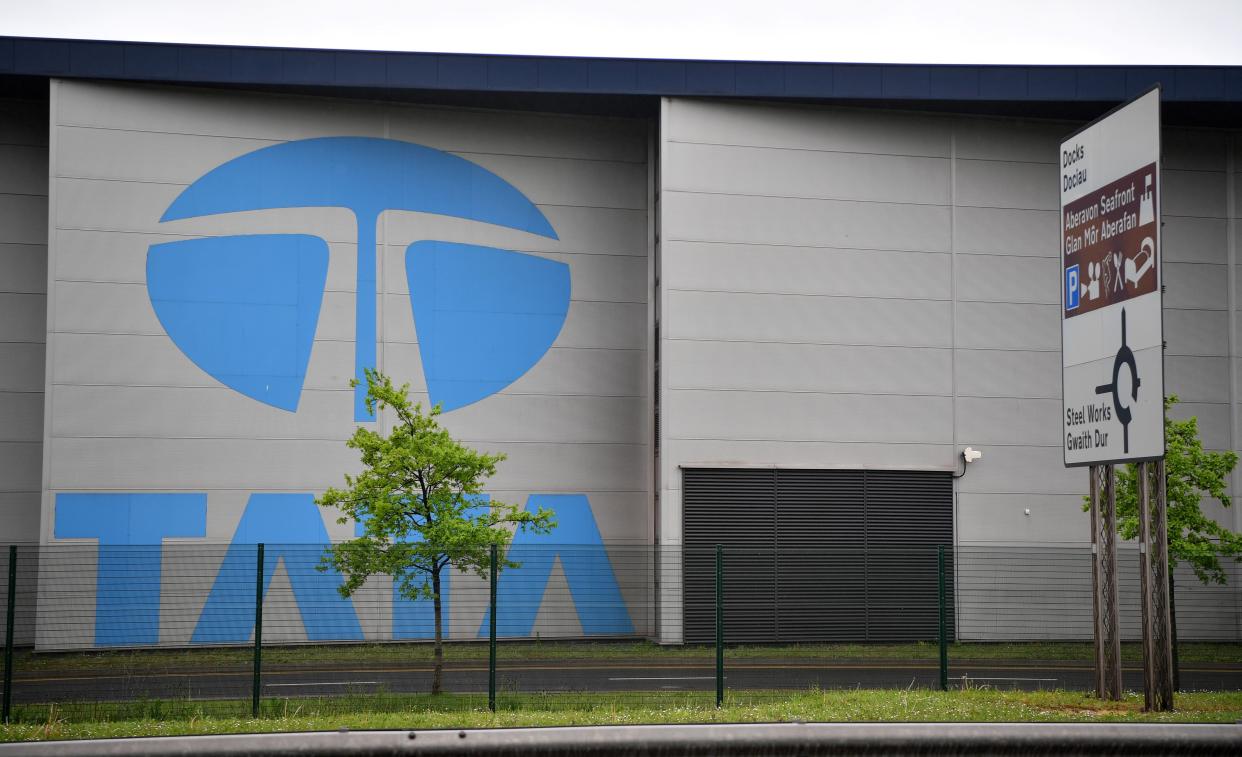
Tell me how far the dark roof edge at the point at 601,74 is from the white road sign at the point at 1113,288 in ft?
44.3

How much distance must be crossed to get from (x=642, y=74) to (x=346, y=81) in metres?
6.54

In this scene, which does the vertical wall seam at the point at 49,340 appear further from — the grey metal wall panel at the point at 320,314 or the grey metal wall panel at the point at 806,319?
the grey metal wall panel at the point at 806,319

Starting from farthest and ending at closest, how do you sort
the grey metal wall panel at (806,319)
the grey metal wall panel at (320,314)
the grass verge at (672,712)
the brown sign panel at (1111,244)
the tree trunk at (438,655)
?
the grey metal wall panel at (806,319) → the grey metal wall panel at (320,314) → the tree trunk at (438,655) → the brown sign panel at (1111,244) → the grass verge at (672,712)

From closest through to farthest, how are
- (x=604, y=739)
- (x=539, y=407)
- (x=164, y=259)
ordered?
(x=604, y=739)
(x=164, y=259)
(x=539, y=407)

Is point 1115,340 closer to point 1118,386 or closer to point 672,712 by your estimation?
point 1118,386

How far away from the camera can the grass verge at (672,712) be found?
12.1m

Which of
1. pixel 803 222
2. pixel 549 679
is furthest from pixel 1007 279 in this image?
pixel 549 679

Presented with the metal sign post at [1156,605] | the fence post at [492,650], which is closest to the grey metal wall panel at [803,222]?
the fence post at [492,650]

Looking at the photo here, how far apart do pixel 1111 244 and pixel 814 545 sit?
14.7 metres

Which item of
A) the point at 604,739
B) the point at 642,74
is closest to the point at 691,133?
the point at 642,74

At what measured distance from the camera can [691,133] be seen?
28172mm

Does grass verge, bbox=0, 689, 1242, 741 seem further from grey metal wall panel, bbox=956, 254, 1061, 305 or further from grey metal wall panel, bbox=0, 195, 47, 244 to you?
grey metal wall panel, bbox=0, 195, 47, 244

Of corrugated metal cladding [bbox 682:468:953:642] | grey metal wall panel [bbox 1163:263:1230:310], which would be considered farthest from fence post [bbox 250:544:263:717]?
grey metal wall panel [bbox 1163:263:1230:310]

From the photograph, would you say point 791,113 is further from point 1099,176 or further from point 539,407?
point 1099,176
